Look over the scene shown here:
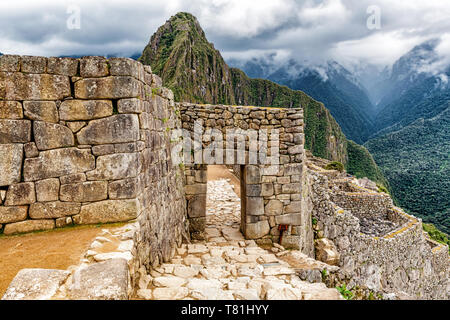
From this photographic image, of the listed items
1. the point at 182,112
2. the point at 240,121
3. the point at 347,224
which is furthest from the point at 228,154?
the point at 347,224

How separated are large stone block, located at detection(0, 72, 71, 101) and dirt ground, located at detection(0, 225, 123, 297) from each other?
152 cm

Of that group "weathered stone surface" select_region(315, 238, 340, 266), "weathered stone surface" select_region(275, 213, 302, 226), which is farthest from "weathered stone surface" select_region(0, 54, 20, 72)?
"weathered stone surface" select_region(315, 238, 340, 266)

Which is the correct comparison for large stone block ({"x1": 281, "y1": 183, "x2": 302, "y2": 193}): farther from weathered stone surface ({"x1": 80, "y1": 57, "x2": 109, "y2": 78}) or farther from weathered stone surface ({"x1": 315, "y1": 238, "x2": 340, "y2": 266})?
weathered stone surface ({"x1": 80, "y1": 57, "x2": 109, "y2": 78})

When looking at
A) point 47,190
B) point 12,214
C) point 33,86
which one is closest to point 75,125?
point 33,86

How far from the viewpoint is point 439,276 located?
53.3 feet

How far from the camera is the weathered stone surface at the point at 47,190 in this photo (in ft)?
10.2

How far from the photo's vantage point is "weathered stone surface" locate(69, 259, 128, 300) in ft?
6.55

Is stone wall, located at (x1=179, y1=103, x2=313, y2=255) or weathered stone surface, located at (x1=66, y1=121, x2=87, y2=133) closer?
weathered stone surface, located at (x1=66, y1=121, x2=87, y2=133)

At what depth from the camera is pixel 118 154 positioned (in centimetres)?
323

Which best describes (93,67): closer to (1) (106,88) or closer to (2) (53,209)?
(1) (106,88)

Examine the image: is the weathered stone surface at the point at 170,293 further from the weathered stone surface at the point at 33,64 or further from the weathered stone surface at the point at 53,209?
the weathered stone surface at the point at 33,64

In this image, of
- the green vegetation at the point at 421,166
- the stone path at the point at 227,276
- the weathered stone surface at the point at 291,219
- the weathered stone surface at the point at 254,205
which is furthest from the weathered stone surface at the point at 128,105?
the green vegetation at the point at 421,166

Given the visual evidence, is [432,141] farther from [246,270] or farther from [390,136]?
[246,270]

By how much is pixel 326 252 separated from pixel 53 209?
23.9 feet
